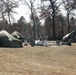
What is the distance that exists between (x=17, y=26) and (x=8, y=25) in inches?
183

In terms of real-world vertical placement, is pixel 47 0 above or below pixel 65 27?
above

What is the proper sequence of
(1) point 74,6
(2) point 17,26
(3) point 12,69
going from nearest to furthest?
(3) point 12,69 < (1) point 74,6 < (2) point 17,26

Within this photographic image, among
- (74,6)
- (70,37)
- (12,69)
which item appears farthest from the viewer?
(74,6)

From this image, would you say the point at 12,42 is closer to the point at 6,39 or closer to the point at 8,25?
the point at 6,39

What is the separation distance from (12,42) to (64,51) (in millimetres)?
5860

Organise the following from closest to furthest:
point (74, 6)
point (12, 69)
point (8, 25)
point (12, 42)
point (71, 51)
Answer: point (12, 69), point (71, 51), point (12, 42), point (74, 6), point (8, 25)

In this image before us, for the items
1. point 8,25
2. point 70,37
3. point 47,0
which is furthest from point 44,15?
point 70,37

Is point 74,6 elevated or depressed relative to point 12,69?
elevated

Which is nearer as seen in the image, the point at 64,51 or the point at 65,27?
the point at 64,51

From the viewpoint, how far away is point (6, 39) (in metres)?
27.2

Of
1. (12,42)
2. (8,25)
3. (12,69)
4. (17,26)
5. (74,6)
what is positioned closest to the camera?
(12,69)

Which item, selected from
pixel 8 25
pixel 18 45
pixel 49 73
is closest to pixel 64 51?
pixel 18 45

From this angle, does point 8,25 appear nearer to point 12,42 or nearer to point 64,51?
point 12,42

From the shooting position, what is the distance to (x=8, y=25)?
63219 millimetres
